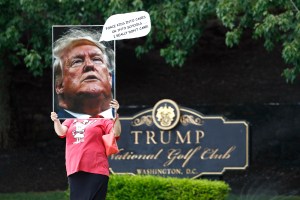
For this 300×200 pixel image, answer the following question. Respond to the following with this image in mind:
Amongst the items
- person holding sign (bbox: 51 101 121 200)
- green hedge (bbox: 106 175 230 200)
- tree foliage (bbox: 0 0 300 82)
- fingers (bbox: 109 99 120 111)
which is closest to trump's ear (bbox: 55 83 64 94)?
person holding sign (bbox: 51 101 121 200)

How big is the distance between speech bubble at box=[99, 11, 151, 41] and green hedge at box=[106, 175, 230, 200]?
2.78 metres

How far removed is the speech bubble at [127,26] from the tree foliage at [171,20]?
3.12 meters

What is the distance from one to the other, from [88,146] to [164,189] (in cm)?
285

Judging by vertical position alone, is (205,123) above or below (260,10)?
below

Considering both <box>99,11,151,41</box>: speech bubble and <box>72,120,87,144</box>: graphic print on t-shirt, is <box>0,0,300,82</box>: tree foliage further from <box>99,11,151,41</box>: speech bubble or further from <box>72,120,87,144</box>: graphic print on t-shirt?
<box>72,120,87,144</box>: graphic print on t-shirt

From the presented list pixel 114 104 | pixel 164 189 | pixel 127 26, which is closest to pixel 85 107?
pixel 114 104

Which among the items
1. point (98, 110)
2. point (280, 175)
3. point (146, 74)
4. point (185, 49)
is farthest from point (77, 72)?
point (146, 74)

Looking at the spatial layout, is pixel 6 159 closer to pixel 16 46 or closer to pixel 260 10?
pixel 16 46

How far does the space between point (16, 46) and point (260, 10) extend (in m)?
3.80

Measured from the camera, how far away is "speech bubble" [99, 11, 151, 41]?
302 inches

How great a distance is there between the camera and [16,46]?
40.5 ft

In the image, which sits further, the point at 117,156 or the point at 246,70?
the point at 246,70

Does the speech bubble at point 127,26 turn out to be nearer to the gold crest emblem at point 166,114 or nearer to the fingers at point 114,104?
the fingers at point 114,104

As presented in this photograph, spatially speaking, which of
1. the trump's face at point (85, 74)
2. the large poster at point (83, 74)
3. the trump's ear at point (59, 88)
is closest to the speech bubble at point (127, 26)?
the large poster at point (83, 74)
